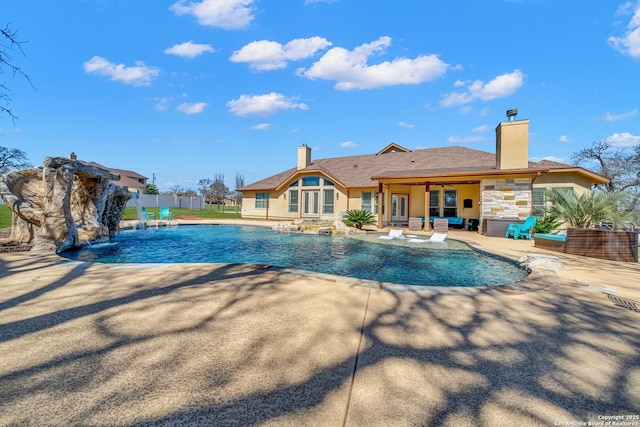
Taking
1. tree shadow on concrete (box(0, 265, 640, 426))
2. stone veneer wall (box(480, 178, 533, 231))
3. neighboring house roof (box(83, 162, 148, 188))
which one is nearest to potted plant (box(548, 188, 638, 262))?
stone veneer wall (box(480, 178, 533, 231))

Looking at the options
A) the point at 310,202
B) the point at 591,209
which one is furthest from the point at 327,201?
the point at 591,209

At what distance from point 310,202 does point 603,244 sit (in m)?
15.7

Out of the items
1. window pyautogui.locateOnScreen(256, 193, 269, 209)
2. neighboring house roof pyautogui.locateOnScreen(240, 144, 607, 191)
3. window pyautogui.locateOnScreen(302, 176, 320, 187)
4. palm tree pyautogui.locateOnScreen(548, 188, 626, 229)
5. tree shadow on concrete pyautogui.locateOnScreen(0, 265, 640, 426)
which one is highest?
neighboring house roof pyautogui.locateOnScreen(240, 144, 607, 191)

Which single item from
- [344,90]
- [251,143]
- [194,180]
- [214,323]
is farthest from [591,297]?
[194,180]

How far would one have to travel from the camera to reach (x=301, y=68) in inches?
747

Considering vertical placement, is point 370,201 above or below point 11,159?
below

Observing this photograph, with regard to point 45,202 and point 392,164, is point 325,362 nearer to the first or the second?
point 45,202

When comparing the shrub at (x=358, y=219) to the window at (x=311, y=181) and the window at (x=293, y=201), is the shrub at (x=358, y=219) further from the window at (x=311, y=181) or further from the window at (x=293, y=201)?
the window at (x=293, y=201)

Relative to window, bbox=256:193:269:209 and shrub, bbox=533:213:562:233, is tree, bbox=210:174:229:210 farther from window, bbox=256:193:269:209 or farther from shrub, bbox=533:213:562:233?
shrub, bbox=533:213:562:233

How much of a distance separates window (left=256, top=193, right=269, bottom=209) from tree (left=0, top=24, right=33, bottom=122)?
17.5m

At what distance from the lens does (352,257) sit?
833 centimetres

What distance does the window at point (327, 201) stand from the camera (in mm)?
20105

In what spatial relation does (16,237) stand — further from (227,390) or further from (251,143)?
(251,143)

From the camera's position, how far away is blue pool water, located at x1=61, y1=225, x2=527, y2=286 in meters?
6.15
